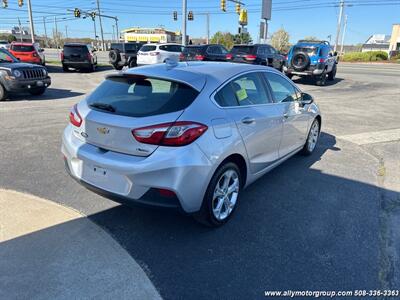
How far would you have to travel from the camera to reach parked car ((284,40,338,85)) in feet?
55.1

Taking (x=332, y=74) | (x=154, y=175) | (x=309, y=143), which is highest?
→ (x=154, y=175)

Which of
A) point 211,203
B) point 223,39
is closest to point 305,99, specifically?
point 211,203

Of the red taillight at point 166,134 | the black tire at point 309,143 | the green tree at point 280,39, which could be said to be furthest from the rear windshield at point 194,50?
the green tree at point 280,39

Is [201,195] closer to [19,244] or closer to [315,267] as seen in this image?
[315,267]

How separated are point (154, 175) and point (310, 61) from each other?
1590 cm

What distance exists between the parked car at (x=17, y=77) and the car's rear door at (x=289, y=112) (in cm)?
835

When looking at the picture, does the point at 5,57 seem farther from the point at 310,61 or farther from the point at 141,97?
the point at 310,61

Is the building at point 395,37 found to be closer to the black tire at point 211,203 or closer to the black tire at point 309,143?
the black tire at point 309,143

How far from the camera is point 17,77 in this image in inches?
387

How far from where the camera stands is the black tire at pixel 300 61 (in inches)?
661

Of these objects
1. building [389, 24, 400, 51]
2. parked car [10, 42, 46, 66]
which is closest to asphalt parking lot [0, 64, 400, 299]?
parked car [10, 42, 46, 66]

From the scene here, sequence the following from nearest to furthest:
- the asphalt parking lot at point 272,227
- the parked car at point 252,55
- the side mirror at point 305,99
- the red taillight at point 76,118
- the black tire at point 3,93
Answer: the asphalt parking lot at point 272,227 → the red taillight at point 76,118 → the side mirror at point 305,99 → the black tire at point 3,93 → the parked car at point 252,55

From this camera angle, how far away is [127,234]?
328cm

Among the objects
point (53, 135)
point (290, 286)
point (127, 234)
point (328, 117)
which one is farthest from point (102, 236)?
point (328, 117)
